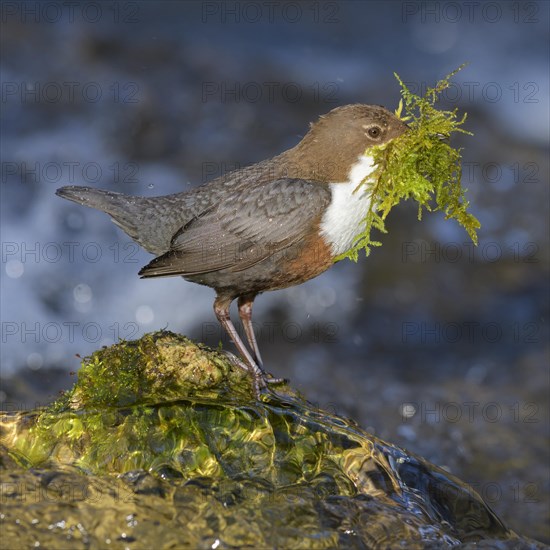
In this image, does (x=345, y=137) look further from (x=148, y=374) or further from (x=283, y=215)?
(x=148, y=374)

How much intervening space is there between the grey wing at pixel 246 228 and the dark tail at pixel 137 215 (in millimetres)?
151

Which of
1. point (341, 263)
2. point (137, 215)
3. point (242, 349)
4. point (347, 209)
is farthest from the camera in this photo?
point (341, 263)

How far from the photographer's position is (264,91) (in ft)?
32.9

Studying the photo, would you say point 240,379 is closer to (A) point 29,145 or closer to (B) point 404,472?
(B) point 404,472

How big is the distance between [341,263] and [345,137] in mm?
4299

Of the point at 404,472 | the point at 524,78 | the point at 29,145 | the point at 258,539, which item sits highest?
the point at 524,78

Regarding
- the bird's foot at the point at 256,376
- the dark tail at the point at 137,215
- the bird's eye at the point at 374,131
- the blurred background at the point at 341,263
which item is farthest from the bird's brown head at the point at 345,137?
the blurred background at the point at 341,263

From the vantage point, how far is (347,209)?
434 centimetres

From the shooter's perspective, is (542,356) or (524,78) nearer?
(542,356)

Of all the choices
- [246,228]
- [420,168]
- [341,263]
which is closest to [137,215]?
Answer: [246,228]

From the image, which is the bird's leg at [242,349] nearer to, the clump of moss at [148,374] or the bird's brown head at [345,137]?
the clump of moss at [148,374]

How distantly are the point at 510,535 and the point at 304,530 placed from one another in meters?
1.10

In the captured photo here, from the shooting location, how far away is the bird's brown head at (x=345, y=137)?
172 inches

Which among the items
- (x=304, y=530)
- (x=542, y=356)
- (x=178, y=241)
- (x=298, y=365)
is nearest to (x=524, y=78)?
(x=542, y=356)
